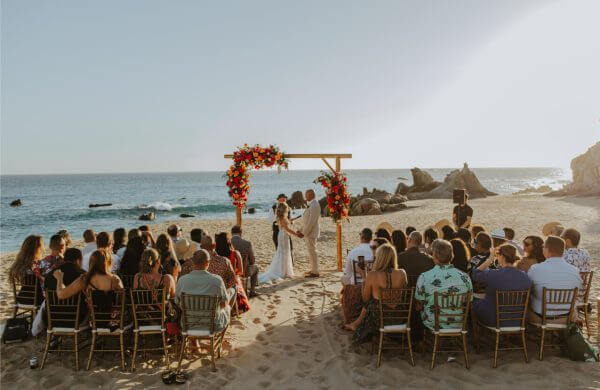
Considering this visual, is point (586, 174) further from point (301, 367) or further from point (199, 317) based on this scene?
point (199, 317)

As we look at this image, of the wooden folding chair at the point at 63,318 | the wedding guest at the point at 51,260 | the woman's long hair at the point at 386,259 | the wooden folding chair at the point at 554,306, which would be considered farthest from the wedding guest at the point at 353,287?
the wedding guest at the point at 51,260

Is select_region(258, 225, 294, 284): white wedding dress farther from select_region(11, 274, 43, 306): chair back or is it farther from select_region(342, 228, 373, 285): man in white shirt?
select_region(11, 274, 43, 306): chair back

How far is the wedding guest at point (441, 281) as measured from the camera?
17.1ft

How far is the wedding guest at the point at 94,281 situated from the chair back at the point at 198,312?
968 mm

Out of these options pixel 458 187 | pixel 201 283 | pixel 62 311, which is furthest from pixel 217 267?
pixel 458 187

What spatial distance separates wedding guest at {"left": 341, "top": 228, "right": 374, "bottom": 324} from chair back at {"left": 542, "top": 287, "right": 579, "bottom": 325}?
2.62 meters

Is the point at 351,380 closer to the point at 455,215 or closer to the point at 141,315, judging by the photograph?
the point at 141,315

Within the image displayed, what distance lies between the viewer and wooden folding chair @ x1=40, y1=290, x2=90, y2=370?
5297 millimetres

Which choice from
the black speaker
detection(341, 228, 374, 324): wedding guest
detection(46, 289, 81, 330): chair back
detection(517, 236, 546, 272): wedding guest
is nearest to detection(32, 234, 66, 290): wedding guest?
detection(46, 289, 81, 330): chair back

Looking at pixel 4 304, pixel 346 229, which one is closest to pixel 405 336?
pixel 4 304

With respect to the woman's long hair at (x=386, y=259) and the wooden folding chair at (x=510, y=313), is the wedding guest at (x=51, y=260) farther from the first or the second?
the wooden folding chair at (x=510, y=313)

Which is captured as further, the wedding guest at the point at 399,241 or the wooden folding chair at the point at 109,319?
the wedding guest at the point at 399,241

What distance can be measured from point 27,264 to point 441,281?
20.7ft

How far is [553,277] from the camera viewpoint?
538cm
